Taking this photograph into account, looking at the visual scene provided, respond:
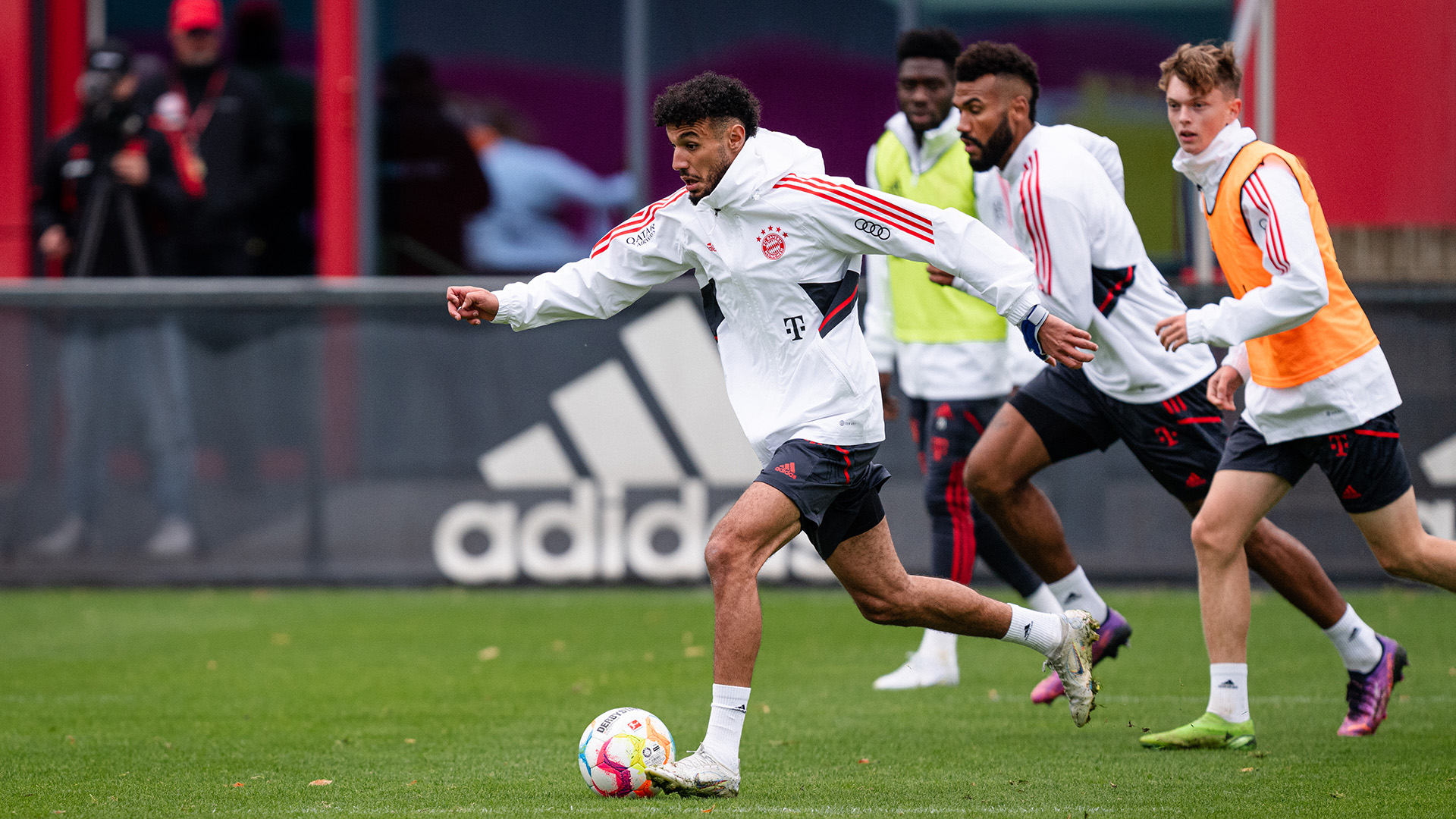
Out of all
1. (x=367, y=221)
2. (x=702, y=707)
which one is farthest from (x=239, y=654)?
(x=367, y=221)

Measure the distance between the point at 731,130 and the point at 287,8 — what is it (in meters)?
9.49

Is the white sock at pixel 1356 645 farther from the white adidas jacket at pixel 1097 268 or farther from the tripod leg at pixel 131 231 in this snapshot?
the tripod leg at pixel 131 231

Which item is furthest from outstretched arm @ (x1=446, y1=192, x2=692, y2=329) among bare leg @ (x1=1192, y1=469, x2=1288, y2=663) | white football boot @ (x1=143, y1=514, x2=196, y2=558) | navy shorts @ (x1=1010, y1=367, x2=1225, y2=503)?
white football boot @ (x1=143, y1=514, x2=196, y2=558)

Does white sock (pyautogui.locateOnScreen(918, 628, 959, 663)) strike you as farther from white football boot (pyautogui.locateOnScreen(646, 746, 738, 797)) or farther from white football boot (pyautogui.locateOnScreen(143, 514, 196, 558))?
white football boot (pyautogui.locateOnScreen(143, 514, 196, 558))

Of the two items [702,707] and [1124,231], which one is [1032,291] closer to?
[1124,231]

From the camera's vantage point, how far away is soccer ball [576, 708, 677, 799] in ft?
16.2

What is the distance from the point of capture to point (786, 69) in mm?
13133

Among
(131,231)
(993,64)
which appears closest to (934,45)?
(993,64)

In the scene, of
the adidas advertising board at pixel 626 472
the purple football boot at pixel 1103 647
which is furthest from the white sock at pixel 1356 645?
the adidas advertising board at pixel 626 472

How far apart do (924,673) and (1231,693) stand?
167cm

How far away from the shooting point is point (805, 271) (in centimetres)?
512

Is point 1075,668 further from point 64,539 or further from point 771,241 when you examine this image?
point 64,539

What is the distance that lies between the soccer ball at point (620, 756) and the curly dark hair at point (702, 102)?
1.74 m

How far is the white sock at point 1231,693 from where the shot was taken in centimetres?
563
